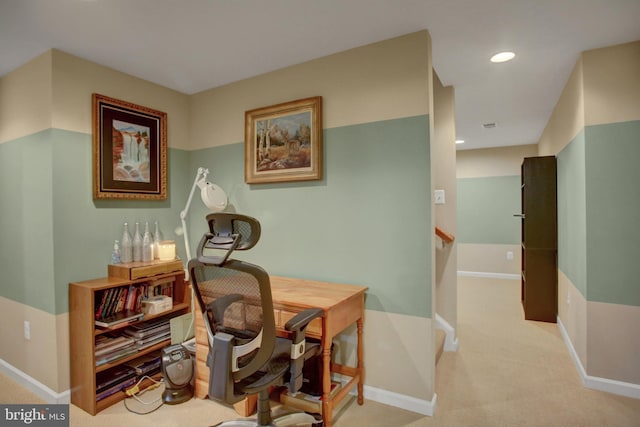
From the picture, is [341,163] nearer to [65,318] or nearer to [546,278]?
[65,318]

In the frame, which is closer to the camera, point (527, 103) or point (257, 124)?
point (257, 124)

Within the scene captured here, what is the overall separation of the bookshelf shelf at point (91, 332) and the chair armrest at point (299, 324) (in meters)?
1.42

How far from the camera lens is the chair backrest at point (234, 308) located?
1.49 m

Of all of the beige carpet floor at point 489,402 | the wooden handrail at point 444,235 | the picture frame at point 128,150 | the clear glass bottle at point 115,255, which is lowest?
the beige carpet floor at point 489,402

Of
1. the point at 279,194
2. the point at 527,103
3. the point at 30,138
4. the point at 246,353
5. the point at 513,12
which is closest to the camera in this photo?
the point at 246,353

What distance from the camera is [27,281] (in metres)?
2.47

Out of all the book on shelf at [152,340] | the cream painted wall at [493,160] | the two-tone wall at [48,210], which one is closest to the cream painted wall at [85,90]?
the two-tone wall at [48,210]

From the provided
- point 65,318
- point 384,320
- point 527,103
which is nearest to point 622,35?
point 527,103

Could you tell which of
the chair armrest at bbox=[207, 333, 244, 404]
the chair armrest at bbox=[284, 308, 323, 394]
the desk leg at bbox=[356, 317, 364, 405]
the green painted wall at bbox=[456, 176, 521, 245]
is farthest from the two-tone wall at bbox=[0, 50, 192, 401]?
the green painted wall at bbox=[456, 176, 521, 245]

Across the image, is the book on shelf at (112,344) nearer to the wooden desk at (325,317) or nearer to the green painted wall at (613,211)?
the wooden desk at (325,317)

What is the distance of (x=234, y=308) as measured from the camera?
1.58m

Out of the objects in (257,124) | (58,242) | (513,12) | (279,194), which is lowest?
(58,242)

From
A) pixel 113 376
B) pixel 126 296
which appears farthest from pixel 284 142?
pixel 113 376

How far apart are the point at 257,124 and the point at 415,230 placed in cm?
156
